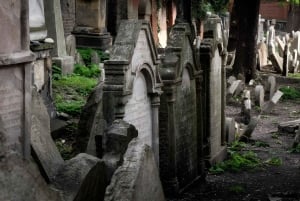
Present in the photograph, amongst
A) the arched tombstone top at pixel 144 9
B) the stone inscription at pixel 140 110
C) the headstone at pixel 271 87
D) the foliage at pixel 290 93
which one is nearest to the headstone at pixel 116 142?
the stone inscription at pixel 140 110

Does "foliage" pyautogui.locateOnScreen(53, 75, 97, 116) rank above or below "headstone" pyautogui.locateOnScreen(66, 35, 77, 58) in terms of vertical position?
below

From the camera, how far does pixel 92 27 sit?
58.0 ft

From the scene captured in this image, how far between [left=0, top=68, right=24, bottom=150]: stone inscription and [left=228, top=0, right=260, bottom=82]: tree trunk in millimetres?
13274

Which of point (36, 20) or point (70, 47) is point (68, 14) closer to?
point (70, 47)

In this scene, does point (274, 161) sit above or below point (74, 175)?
below

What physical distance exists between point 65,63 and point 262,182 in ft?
17.3

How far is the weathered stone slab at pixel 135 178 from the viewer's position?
13.3 ft

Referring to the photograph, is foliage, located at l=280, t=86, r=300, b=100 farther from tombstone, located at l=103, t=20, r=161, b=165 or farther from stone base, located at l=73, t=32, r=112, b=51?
tombstone, located at l=103, t=20, r=161, b=165

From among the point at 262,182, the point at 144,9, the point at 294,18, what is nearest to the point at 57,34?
the point at 262,182

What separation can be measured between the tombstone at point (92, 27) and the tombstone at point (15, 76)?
40.2ft

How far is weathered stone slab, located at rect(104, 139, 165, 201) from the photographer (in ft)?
13.3

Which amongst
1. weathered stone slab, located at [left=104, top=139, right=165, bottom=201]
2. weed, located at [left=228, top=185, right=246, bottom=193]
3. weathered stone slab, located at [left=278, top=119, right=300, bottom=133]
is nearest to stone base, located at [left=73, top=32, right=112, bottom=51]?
weathered stone slab, located at [left=278, top=119, right=300, bottom=133]

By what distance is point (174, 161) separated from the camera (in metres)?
7.79

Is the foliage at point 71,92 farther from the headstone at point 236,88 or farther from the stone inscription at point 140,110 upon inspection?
the headstone at point 236,88
